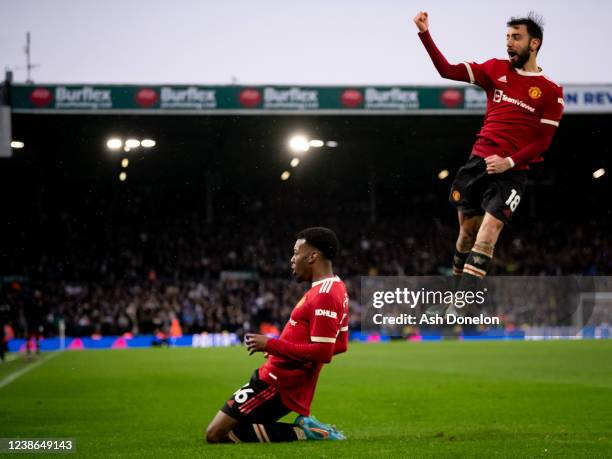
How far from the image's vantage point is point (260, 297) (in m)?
41.7

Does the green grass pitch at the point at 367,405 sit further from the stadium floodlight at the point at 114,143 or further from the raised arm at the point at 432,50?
the stadium floodlight at the point at 114,143

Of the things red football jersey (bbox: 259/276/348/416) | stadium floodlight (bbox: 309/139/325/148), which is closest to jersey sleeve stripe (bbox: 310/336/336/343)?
red football jersey (bbox: 259/276/348/416)

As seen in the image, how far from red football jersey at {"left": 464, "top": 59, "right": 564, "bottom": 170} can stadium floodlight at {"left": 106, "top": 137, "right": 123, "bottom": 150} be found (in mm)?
31566

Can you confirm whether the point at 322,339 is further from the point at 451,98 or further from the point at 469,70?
the point at 451,98

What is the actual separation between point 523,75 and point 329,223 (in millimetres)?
40864

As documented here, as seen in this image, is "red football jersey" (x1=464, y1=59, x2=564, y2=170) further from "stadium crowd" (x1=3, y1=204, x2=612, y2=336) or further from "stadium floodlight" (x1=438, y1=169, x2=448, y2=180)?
"stadium floodlight" (x1=438, y1=169, x2=448, y2=180)

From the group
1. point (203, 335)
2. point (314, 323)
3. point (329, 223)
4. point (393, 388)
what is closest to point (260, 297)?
point (203, 335)

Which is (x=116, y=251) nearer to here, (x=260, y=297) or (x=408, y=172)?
(x=260, y=297)

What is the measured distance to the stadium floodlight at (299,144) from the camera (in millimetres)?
36938

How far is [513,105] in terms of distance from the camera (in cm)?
646

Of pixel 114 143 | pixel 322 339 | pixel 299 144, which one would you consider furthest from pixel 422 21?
pixel 114 143

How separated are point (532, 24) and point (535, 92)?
0.47 meters

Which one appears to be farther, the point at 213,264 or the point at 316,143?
the point at 213,264

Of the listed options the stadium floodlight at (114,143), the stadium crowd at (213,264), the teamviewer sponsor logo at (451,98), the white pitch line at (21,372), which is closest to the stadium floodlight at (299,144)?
the stadium crowd at (213,264)
